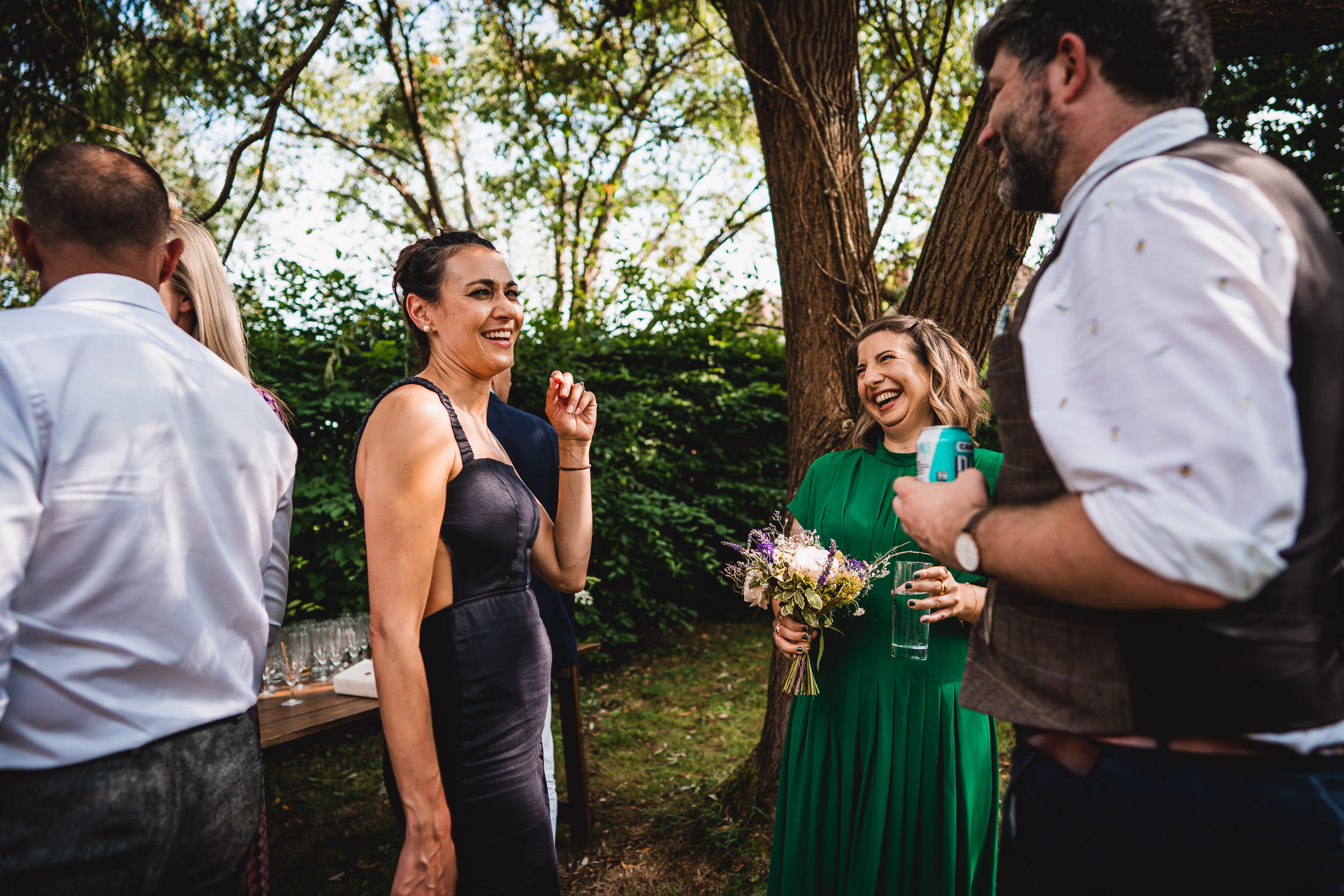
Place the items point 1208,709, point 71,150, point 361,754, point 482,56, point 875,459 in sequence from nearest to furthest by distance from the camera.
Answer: point 1208,709 → point 71,150 → point 875,459 → point 361,754 → point 482,56

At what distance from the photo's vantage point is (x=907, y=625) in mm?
2559

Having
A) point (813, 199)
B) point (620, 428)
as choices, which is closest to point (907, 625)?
point (813, 199)

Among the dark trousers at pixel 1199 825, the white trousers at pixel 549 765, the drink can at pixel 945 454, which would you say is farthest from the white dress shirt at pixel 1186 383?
the white trousers at pixel 549 765

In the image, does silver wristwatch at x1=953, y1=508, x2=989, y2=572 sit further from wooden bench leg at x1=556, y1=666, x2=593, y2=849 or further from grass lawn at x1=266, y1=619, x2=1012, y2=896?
wooden bench leg at x1=556, y1=666, x2=593, y2=849

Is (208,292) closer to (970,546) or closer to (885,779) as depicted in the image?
(970,546)

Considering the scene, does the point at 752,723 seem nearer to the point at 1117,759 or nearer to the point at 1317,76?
the point at 1117,759

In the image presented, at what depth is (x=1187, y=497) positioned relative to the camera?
0.99m

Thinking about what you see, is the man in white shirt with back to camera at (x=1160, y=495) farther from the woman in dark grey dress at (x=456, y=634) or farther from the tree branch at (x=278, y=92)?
the tree branch at (x=278, y=92)

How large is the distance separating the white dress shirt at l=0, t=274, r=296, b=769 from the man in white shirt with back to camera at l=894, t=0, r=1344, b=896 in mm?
1381

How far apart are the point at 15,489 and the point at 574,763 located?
3.55 meters

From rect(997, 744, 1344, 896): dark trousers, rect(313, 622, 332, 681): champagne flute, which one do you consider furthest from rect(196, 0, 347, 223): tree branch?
rect(997, 744, 1344, 896): dark trousers

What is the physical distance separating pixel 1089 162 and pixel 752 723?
555cm

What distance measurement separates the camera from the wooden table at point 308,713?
10.6 feet

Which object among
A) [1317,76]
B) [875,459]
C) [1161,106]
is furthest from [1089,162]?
[1317,76]
